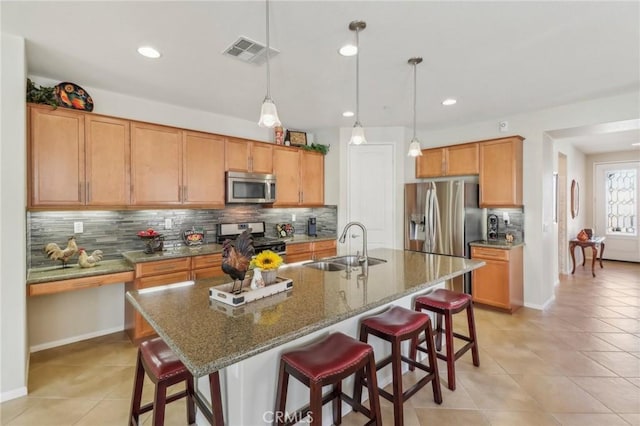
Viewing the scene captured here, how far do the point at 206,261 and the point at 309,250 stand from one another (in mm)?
1530

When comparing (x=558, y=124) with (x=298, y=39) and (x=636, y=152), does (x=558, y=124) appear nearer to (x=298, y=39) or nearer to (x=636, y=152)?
(x=298, y=39)

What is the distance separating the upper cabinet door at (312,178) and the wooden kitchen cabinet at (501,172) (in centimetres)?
236

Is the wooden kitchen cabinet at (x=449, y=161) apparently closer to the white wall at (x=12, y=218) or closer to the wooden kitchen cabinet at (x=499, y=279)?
the wooden kitchen cabinet at (x=499, y=279)

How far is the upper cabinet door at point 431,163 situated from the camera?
4629 millimetres

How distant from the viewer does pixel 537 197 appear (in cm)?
Result: 401

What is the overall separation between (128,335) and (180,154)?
205 centimetres

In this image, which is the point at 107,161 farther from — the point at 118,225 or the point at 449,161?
the point at 449,161

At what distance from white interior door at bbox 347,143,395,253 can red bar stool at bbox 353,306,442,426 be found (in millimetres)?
2656

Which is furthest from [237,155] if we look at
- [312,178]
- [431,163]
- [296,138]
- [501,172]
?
[501,172]

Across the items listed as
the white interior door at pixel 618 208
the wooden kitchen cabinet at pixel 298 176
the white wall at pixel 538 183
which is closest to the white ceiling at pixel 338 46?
the white wall at pixel 538 183

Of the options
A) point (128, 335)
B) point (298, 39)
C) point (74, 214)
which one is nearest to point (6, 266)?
point (74, 214)

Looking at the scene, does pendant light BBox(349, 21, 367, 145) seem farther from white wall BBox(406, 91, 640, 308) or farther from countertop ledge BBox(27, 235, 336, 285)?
white wall BBox(406, 91, 640, 308)

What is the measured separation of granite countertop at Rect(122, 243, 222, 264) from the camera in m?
3.05

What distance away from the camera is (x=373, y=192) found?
484 cm
